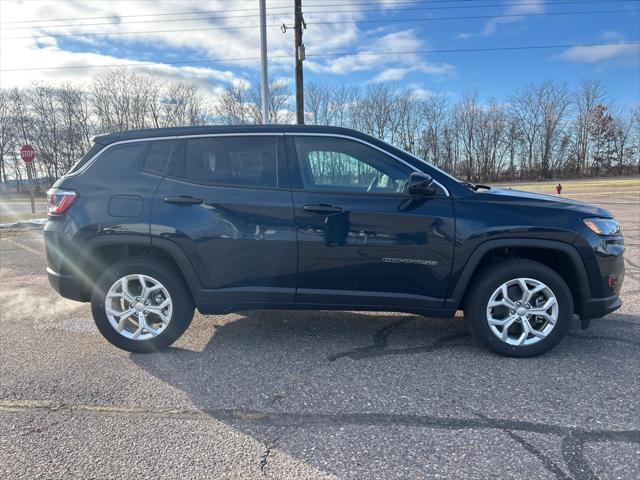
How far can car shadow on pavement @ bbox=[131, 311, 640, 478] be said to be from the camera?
246 cm

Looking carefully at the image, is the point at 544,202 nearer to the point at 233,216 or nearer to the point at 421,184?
the point at 421,184

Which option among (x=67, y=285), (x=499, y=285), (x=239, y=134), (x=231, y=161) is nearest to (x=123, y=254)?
(x=67, y=285)

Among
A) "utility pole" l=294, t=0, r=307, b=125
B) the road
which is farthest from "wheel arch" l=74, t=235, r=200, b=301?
the road

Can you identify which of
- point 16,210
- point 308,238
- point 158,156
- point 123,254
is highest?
point 158,156

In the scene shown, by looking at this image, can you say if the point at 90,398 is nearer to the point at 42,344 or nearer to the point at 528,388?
the point at 42,344

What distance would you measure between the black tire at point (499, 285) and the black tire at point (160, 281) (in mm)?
2440

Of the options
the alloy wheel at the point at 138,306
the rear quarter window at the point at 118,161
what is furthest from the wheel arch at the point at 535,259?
the rear quarter window at the point at 118,161

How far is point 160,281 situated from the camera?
3.64 metres

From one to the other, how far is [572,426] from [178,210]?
3190 millimetres

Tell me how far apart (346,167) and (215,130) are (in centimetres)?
120

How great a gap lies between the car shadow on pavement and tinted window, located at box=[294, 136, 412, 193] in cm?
142

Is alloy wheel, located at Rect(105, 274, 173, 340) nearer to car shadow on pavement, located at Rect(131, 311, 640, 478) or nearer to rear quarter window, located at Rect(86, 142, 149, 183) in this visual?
car shadow on pavement, located at Rect(131, 311, 640, 478)

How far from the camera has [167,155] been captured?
145 inches

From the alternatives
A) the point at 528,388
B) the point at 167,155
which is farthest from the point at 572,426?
the point at 167,155
